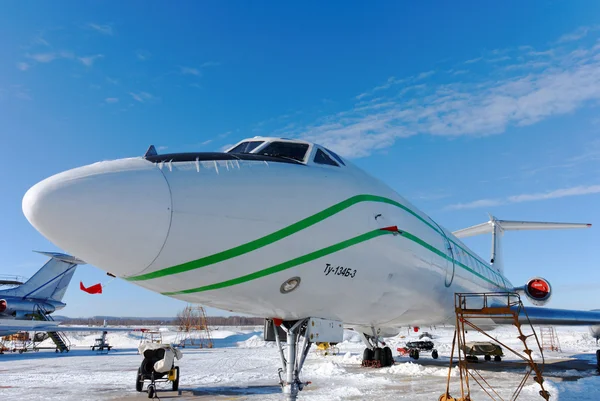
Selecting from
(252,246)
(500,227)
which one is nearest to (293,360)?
(252,246)

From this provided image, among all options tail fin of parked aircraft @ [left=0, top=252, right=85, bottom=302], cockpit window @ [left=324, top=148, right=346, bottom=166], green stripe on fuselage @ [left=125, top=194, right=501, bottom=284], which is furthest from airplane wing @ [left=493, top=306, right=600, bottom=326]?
tail fin of parked aircraft @ [left=0, top=252, right=85, bottom=302]

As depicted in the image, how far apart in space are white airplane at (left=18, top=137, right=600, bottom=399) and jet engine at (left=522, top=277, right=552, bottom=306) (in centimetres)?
1024

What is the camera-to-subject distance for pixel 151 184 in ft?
12.5

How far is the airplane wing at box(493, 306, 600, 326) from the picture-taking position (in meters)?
12.7

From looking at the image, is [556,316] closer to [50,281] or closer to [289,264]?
[289,264]

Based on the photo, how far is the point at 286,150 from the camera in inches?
222

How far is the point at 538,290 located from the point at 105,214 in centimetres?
1566

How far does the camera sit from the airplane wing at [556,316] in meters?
12.7

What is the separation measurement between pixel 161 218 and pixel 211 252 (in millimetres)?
590

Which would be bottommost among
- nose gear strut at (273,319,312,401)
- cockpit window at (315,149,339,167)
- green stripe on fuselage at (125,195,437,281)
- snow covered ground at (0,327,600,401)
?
snow covered ground at (0,327,600,401)

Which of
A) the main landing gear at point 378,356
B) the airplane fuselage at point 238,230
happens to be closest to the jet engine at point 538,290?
the main landing gear at point 378,356

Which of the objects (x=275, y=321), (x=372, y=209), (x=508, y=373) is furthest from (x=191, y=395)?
(x=508, y=373)

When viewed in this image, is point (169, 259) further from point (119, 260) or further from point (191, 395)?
point (191, 395)

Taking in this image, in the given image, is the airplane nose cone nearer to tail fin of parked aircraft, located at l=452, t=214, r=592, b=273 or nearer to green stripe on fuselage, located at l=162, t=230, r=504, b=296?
green stripe on fuselage, located at l=162, t=230, r=504, b=296
